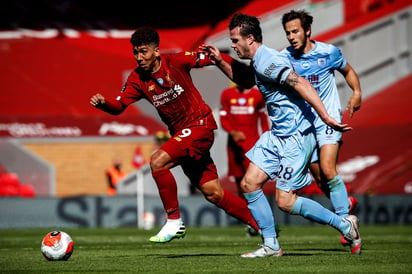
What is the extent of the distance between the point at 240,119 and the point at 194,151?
5.08 meters

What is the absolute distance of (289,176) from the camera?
854 centimetres

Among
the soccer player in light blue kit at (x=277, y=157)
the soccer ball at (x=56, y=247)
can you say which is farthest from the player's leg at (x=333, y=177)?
the soccer ball at (x=56, y=247)

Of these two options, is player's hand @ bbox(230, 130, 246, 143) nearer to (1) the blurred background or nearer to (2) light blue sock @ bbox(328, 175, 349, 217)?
(2) light blue sock @ bbox(328, 175, 349, 217)

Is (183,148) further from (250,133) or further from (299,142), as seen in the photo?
(250,133)

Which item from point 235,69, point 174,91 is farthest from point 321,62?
point 174,91

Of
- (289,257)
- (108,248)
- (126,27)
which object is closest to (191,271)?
(289,257)

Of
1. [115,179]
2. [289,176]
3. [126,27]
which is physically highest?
[126,27]

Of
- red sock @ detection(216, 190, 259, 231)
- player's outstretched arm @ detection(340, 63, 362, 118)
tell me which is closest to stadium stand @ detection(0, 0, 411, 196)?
player's outstretched arm @ detection(340, 63, 362, 118)

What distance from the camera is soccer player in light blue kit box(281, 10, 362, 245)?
30.1 ft

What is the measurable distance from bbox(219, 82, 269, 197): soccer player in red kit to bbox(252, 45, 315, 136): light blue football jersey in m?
5.22

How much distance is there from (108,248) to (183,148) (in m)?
2.50

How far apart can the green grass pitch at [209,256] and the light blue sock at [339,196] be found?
43 centimetres

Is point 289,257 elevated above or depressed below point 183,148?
below

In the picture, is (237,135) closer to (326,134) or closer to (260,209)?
(326,134)
